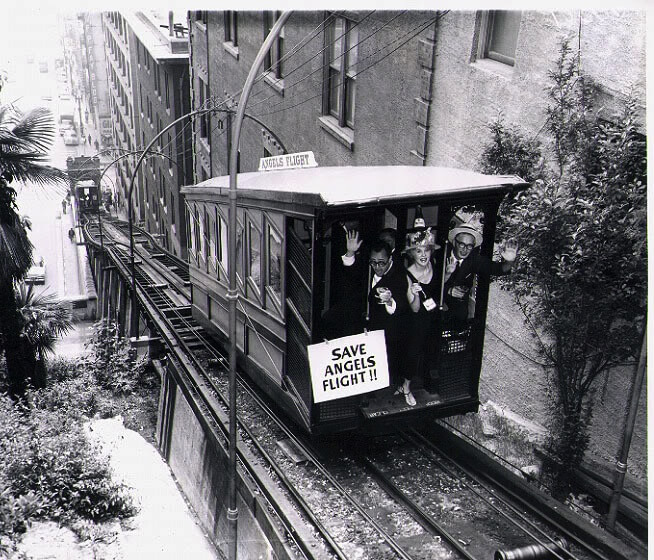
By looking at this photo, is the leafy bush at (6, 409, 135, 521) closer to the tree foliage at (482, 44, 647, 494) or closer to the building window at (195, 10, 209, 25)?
the tree foliage at (482, 44, 647, 494)

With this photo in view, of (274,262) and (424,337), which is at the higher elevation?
(274,262)

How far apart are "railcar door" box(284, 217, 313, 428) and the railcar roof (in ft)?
1.33

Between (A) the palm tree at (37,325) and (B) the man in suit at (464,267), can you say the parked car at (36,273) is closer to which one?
(A) the palm tree at (37,325)

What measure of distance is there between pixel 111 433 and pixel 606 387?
23.8 ft

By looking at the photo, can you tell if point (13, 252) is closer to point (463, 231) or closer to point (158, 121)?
point (463, 231)

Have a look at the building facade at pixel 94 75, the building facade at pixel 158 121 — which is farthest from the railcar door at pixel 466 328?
the building facade at pixel 158 121

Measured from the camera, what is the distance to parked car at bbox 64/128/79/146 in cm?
905

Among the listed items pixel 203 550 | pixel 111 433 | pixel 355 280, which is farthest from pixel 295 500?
pixel 111 433

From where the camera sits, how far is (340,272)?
287 inches

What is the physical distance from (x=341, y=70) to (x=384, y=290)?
21.3 feet

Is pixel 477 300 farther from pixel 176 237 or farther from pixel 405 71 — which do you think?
pixel 176 237

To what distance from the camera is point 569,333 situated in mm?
7371

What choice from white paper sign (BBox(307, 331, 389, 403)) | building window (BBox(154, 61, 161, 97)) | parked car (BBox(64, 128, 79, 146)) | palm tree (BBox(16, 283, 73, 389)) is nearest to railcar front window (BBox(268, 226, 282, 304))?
white paper sign (BBox(307, 331, 389, 403))

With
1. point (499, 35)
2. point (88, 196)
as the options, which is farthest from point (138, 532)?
point (88, 196)
